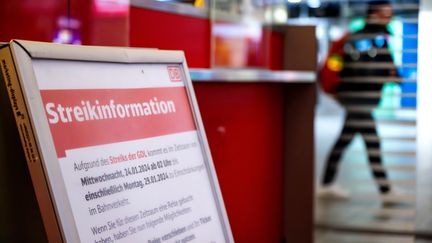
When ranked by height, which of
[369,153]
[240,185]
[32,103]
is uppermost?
[32,103]

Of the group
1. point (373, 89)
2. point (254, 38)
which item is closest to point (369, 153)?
point (373, 89)

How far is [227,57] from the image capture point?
5621mm

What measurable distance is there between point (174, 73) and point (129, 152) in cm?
40

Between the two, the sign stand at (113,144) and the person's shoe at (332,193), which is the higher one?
the sign stand at (113,144)

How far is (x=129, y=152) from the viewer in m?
2.03

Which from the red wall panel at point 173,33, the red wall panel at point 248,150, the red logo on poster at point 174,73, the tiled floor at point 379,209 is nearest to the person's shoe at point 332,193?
the tiled floor at point 379,209

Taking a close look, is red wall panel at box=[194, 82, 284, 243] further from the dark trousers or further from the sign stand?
the dark trousers

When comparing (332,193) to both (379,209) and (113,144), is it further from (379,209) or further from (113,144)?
(113,144)

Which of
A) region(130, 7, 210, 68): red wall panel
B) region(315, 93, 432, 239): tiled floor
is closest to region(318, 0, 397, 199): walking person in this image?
region(315, 93, 432, 239): tiled floor

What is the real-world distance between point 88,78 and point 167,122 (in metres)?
0.36

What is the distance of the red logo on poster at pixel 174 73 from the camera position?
230 centimetres

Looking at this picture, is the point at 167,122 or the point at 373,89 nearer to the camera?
the point at 167,122

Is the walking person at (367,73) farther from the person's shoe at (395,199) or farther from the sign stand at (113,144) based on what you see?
the sign stand at (113,144)

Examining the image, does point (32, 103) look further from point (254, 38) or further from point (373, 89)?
point (373, 89)
